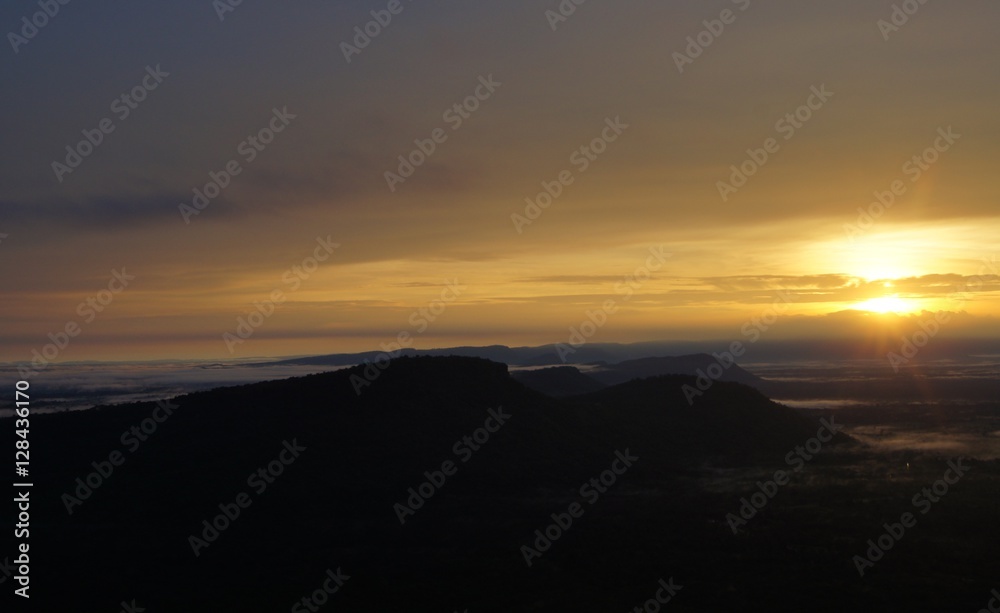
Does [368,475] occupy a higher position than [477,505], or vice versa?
[368,475]

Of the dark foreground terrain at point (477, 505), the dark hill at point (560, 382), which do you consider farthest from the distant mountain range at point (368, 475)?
the dark hill at point (560, 382)

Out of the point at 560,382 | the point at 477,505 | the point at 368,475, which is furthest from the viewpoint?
the point at 560,382

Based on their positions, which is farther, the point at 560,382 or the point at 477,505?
the point at 560,382

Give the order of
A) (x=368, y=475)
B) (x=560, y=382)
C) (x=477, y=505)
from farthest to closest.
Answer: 1. (x=560, y=382)
2. (x=368, y=475)
3. (x=477, y=505)

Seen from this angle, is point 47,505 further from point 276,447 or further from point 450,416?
point 450,416

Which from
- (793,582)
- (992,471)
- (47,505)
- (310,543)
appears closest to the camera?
(793,582)

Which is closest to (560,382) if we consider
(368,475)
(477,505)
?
(368,475)

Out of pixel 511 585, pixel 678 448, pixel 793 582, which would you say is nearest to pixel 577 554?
pixel 511 585

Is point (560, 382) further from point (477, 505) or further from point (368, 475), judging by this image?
point (477, 505)

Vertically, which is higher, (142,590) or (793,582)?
(142,590)

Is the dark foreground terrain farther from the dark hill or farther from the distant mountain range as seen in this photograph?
the dark hill
